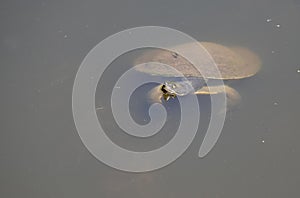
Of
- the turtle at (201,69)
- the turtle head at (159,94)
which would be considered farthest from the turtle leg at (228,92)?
the turtle head at (159,94)

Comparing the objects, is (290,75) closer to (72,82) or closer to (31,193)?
(72,82)

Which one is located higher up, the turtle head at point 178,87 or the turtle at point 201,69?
the turtle at point 201,69

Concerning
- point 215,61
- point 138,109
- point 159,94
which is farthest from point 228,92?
point 138,109

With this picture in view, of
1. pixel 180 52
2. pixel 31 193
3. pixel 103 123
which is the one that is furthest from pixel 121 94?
pixel 31 193

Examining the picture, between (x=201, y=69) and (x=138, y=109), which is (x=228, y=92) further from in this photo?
(x=138, y=109)

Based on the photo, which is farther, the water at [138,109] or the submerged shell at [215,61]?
the submerged shell at [215,61]

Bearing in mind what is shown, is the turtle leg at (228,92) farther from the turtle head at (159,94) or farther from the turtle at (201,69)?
the turtle head at (159,94)

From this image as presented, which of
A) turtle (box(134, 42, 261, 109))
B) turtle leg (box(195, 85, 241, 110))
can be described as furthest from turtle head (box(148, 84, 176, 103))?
turtle leg (box(195, 85, 241, 110))
